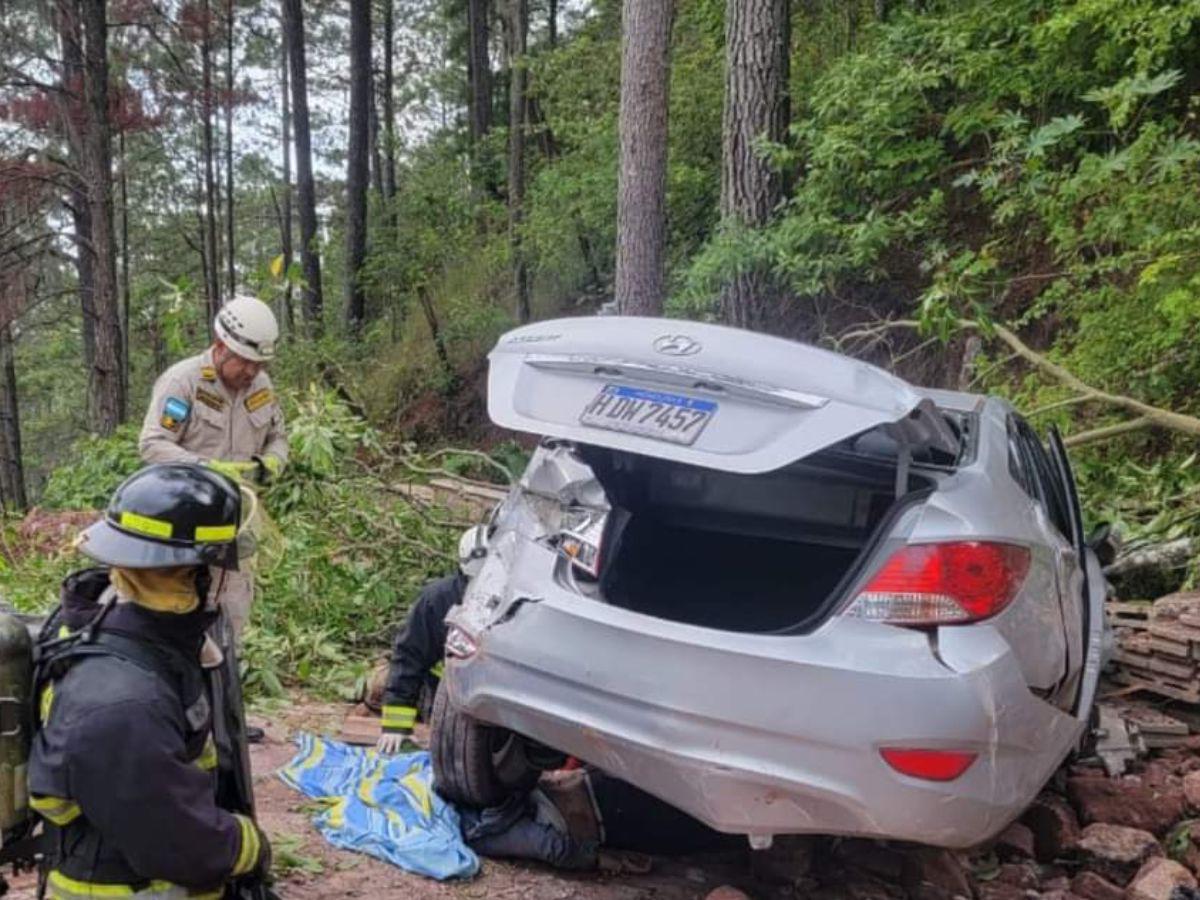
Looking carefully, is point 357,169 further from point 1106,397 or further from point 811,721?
point 811,721

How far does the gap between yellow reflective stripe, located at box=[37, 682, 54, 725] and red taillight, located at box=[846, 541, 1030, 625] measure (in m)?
1.78

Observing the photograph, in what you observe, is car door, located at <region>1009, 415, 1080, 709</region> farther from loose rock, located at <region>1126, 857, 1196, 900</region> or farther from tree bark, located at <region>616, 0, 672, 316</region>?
tree bark, located at <region>616, 0, 672, 316</region>

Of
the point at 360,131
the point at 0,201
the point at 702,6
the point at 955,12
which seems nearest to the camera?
the point at 955,12

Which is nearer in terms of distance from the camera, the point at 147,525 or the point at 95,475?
the point at 147,525

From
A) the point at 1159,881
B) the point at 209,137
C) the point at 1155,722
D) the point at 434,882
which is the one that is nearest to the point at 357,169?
the point at 209,137

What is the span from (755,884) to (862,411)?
184 cm

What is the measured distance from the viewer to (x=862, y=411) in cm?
251

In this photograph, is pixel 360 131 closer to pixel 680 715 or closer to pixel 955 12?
pixel 955 12

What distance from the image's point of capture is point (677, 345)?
2758mm

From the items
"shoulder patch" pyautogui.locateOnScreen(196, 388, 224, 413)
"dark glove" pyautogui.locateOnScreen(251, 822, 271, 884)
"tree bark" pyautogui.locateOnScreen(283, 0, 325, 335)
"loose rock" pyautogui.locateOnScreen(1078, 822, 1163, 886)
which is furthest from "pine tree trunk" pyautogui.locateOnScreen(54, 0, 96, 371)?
"loose rock" pyautogui.locateOnScreen(1078, 822, 1163, 886)

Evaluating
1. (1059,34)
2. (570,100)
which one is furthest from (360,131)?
(1059,34)

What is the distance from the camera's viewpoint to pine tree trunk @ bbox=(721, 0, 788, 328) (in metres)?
9.05

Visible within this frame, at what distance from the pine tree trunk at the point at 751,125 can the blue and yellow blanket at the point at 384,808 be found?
6.06 meters

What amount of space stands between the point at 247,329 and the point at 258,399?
1.49ft
